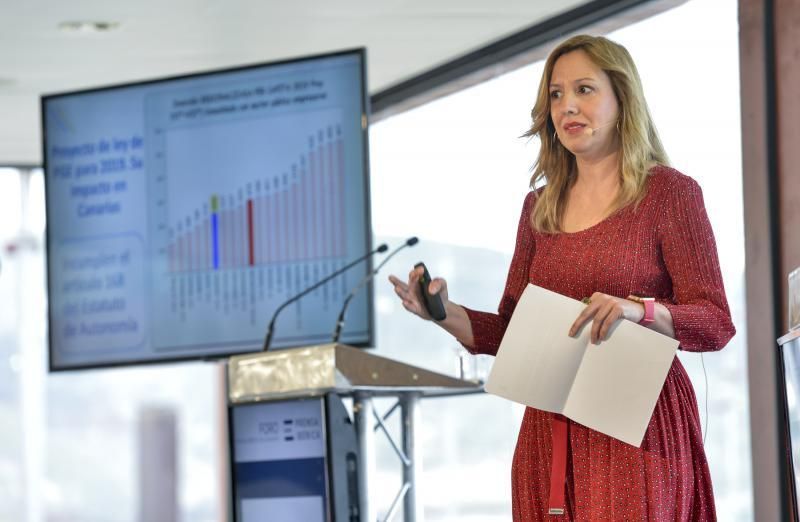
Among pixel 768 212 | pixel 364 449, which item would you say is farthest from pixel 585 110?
pixel 768 212

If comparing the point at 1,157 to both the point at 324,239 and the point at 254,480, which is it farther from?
the point at 254,480

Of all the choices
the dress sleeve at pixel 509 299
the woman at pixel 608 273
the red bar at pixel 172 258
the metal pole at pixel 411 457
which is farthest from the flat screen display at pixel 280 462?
the red bar at pixel 172 258

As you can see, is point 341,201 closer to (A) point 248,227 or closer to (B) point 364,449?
(A) point 248,227

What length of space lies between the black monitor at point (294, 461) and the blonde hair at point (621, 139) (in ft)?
3.00

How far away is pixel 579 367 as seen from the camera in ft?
5.80

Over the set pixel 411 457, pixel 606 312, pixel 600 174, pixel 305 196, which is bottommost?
pixel 411 457

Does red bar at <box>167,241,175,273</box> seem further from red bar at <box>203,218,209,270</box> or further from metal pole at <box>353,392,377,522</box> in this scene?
metal pole at <box>353,392,377,522</box>

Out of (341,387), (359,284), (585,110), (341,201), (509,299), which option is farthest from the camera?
(341,201)

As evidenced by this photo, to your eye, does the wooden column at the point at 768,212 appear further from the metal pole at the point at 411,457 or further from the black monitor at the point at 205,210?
the black monitor at the point at 205,210

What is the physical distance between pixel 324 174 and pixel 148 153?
72cm

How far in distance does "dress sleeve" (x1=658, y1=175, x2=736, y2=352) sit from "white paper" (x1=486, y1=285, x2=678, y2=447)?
0.06m

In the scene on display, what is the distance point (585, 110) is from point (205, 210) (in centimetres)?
238

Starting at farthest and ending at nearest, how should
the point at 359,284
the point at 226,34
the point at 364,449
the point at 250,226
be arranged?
the point at 226,34, the point at 250,226, the point at 359,284, the point at 364,449

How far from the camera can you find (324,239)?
3.88 m
